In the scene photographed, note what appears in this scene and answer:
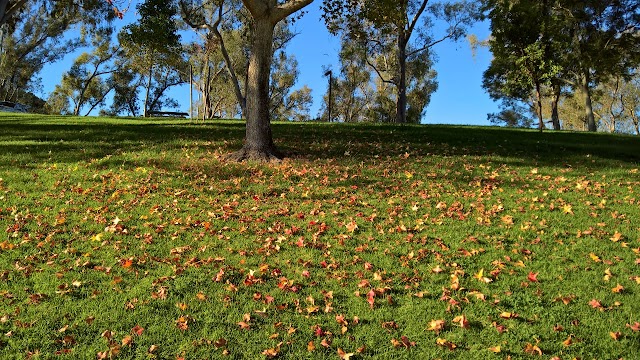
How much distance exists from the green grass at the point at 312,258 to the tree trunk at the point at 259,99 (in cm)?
68

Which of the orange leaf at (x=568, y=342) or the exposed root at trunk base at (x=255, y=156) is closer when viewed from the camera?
the orange leaf at (x=568, y=342)

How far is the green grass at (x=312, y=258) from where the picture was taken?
427 centimetres

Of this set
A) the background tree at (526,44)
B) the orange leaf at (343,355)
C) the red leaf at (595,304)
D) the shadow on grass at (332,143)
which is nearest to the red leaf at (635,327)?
the red leaf at (595,304)

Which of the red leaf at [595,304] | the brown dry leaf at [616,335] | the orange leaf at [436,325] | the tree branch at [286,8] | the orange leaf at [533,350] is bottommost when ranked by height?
the orange leaf at [533,350]

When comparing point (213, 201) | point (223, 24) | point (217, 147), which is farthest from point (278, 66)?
point (213, 201)

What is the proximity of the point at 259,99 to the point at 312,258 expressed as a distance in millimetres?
6203

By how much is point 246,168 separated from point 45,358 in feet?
22.0

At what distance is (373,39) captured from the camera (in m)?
30.2

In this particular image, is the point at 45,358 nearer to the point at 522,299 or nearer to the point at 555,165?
the point at 522,299

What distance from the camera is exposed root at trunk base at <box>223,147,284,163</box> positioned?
36.0ft

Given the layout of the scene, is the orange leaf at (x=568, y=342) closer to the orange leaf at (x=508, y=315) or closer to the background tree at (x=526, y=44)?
the orange leaf at (x=508, y=315)

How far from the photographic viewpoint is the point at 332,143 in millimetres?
14031

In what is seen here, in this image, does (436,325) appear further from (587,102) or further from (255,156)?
(587,102)

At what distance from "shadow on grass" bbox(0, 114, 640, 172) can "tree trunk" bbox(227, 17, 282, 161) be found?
0.96 meters
